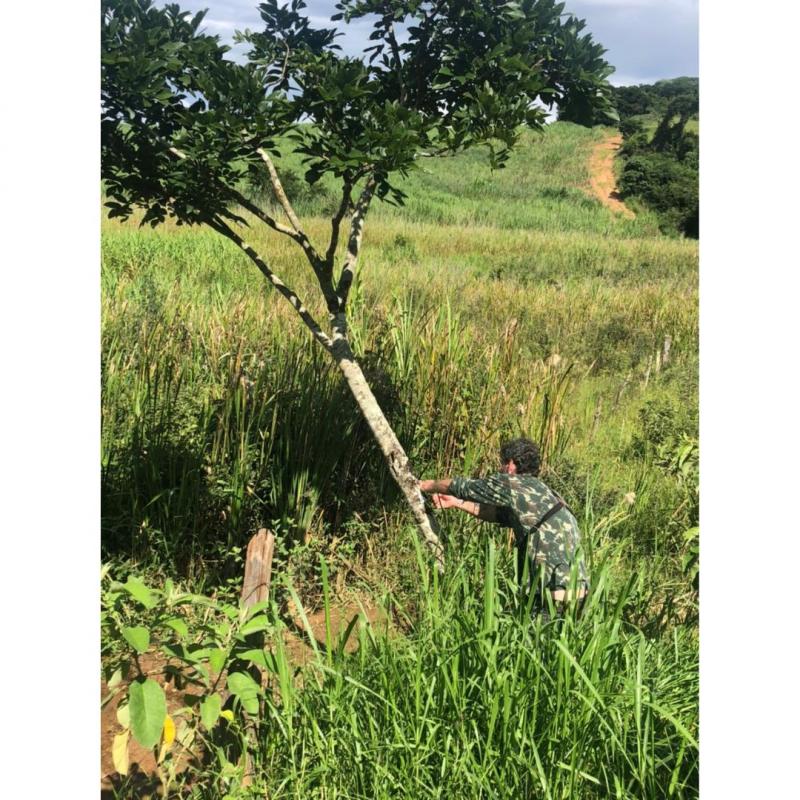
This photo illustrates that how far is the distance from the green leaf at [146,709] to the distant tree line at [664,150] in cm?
237

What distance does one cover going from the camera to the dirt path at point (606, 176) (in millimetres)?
16392

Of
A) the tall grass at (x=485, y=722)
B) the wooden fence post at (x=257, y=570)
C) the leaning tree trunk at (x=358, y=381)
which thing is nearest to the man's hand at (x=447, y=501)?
the leaning tree trunk at (x=358, y=381)

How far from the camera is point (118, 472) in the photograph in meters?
3.60

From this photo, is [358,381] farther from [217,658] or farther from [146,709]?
[146,709]

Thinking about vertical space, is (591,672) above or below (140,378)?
below

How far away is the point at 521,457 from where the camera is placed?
283 cm

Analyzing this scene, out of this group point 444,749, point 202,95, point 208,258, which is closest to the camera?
point 444,749

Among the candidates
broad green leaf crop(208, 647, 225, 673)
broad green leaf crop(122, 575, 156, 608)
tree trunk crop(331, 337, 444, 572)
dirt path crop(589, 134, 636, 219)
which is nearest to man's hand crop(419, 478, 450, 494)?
tree trunk crop(331, 337, 444, 572)

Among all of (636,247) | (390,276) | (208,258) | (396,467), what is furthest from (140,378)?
(636,247)

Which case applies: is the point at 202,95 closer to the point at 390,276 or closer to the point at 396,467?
the point at 396,467

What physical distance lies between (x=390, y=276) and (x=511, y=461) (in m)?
3.54

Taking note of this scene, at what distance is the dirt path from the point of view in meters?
16.4

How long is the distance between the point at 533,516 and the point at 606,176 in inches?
796

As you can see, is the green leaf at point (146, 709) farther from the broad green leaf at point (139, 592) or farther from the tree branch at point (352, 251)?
the tree branch at point (352, 251)
